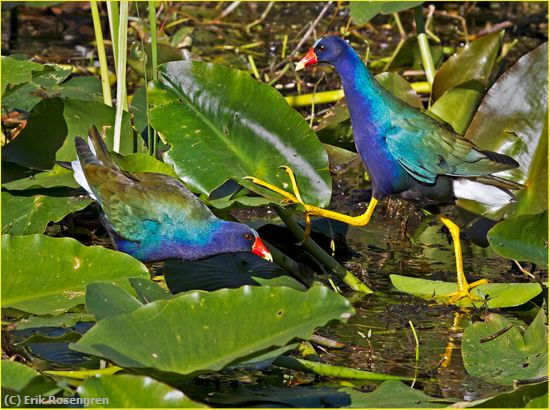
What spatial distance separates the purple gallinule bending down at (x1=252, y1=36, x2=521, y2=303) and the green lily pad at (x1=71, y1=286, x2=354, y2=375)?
954 mm

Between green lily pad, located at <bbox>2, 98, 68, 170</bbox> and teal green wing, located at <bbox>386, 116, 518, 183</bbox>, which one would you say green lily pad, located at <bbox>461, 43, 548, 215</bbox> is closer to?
teal green wing, located at <bbox>386, 116, 518, 183</bbox>

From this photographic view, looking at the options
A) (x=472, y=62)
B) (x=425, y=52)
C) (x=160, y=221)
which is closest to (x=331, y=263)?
(x=160, y=221)

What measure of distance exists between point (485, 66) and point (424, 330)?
1214 mm

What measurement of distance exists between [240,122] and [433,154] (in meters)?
0.57

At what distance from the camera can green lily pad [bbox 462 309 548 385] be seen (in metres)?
2.41

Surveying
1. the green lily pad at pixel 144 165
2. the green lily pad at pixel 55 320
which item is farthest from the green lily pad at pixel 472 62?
the green lily pad at pixel 55 320

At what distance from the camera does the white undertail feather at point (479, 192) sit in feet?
10.4

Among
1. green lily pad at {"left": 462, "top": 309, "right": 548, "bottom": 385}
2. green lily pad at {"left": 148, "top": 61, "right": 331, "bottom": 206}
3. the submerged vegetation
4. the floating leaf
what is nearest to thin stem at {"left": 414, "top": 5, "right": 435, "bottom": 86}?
the submerged vegetation

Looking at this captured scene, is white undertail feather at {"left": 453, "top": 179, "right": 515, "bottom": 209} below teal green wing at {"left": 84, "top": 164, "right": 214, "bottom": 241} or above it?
below

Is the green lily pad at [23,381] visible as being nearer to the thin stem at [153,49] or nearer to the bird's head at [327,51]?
the thin stem at [153,49]

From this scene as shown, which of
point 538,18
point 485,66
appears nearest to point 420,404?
point 485,66

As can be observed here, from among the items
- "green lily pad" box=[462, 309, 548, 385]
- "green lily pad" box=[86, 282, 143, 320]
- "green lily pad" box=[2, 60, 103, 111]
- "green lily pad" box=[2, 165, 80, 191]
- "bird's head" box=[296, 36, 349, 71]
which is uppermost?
"bird's head" box=[296, 36, 349, 71]

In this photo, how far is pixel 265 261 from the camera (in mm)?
3031

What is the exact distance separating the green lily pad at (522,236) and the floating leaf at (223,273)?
1.90ft
